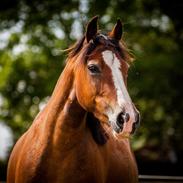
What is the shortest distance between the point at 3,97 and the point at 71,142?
1736 cm

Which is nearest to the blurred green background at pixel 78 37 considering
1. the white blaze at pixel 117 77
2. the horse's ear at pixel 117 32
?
the horse's ear at pixel 117 32

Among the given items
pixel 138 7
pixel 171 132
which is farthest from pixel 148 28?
pixel 171 132

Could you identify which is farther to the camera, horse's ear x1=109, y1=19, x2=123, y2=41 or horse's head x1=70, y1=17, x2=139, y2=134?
horse's ear x1=109, y1=19, x2=123, y2=41

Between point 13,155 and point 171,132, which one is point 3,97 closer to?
point 171,132

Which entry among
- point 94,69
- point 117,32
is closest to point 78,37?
point 117,32

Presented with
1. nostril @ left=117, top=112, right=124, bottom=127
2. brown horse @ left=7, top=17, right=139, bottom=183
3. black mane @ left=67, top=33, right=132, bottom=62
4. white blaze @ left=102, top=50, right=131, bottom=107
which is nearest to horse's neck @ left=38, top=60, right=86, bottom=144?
brown horse @ left=7, top=17, right=139, bottom=183

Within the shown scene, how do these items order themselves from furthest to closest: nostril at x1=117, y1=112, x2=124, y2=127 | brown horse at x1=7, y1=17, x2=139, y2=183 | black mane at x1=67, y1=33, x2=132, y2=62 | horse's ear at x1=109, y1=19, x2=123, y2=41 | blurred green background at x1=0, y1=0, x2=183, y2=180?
blurred green background at x1=0, y1=0, x2=183, y2=180 < horse's ear at x1=109, y1=19, x2=123, y2=41 < black mane at x1=67, y1=33, x2=132, y2=62 < brown horse at x1=7, y1=17, x2=139, y2=183 < nostril at x1=117, y1=112, x2=124, y2=127

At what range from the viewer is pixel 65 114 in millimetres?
5387

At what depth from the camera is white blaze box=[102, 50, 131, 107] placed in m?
4.84

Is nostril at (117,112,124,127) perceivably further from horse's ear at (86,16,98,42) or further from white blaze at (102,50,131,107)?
horse's ear at (86,16,98,42)

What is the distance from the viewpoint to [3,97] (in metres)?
22.4

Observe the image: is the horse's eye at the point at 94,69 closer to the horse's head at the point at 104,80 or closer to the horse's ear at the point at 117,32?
the horse's head at the point at 104,80

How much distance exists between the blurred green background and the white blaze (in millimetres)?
13821

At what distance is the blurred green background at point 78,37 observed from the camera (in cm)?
2045
